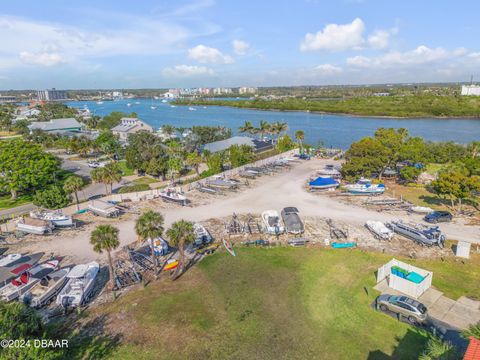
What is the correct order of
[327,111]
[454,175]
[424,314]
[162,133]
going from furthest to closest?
[327,111]
[162,133]
[454,175]
[424,314]

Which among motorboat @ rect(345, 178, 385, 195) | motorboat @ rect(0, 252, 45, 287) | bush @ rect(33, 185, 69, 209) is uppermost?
bush @ rect(33, 185, 69, 209)

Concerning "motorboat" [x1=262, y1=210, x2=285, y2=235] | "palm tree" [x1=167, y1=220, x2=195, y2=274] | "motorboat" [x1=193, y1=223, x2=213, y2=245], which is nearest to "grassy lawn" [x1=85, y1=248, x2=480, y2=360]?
"motorboat" [x1=193, y1=223, x2=213, y2=245]

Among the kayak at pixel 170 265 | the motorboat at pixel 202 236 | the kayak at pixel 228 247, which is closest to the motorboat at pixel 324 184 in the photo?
the kayak at pixel 228 247

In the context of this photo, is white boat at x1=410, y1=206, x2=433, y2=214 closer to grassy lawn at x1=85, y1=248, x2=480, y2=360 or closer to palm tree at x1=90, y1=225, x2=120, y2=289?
grassy lawn at x1=85, y1=248, x2=480, y2=360

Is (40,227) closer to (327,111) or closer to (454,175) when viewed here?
→ (454,175)

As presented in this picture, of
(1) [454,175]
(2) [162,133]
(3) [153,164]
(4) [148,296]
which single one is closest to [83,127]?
(2) [162,133]

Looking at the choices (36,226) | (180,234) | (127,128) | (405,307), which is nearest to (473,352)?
(405,307)
